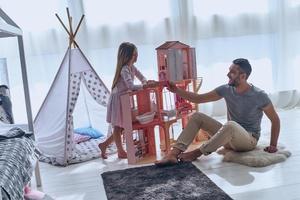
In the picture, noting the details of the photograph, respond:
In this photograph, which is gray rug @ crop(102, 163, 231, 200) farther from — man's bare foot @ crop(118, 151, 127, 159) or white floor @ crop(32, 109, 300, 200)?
man's bare foot @ crop(118, 151, 127, 159)

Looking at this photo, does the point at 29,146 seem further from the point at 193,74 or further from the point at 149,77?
the point at 149,77

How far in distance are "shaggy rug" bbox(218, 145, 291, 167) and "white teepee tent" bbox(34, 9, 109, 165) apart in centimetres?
117

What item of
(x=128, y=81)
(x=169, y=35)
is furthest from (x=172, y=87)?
(x=169, y=35)

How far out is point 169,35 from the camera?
4020mm

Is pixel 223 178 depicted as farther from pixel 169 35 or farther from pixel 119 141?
pixel 169 35

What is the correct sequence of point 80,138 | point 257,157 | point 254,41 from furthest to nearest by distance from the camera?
point 254,41 → point 80,138 → point 257,157

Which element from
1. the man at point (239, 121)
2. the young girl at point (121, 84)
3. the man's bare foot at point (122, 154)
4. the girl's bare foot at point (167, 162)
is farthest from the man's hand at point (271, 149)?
the man's bare foot at point (122, 154)

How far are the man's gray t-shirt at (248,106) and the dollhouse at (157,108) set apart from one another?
0.41 m

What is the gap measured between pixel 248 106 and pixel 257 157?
0.36m

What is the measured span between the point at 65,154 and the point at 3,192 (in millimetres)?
1549

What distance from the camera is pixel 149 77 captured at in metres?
4.05

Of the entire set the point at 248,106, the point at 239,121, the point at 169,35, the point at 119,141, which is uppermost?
the point at 169,35

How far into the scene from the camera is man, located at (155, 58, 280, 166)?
255 cm

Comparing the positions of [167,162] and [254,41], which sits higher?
[254,41]
